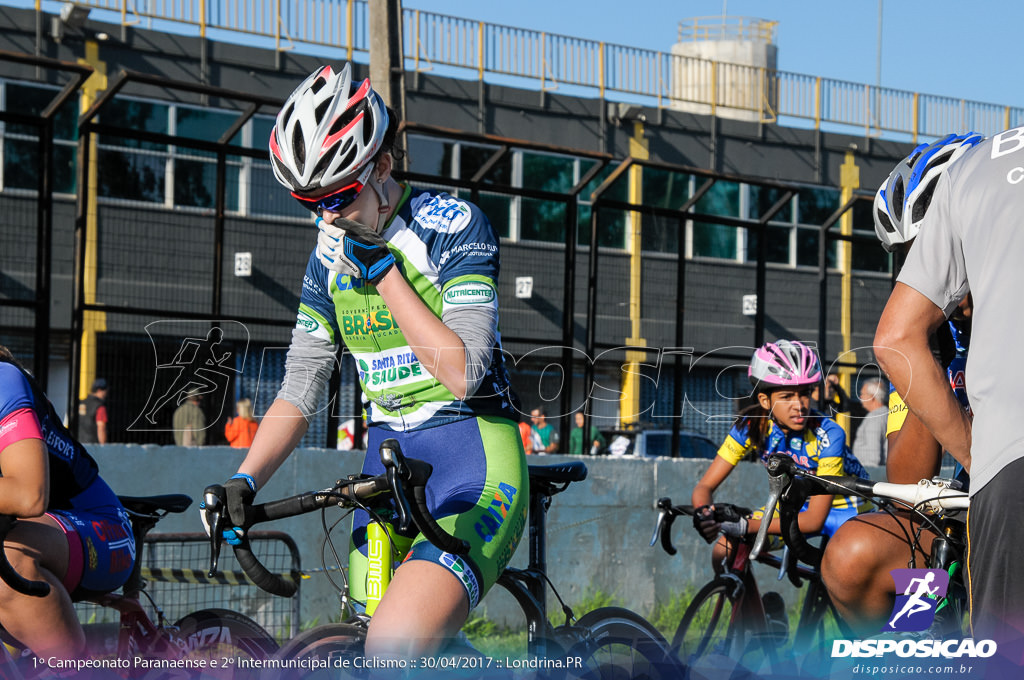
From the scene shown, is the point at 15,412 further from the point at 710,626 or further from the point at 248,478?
Answer: the point at 710,626

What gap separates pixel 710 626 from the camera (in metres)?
5.50

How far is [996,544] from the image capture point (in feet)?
8.12

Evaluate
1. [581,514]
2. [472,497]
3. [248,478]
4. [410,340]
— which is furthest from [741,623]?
[581,514]

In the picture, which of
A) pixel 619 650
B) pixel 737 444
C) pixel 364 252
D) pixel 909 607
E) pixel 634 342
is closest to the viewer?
pixel 364 252

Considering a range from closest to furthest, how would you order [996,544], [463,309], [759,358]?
[996,544] < [463,309] < [759,358]

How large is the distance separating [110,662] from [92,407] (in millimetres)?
4055

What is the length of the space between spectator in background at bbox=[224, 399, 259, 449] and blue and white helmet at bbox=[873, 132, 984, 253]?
509cm

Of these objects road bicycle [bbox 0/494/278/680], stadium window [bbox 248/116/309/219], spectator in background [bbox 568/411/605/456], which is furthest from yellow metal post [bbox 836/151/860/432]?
road bicycle [bbox 0/494/278/680]

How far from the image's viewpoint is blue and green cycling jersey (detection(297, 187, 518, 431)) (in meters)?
3.33

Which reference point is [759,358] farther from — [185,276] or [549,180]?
[549,180]

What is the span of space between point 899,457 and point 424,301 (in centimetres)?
168

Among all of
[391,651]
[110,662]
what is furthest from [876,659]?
[110,662]

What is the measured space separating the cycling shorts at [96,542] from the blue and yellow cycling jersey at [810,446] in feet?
10.0

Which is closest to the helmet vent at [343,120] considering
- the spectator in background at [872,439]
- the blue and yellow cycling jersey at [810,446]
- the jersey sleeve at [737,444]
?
the blue and yellow cycling jersey at [810,446]
